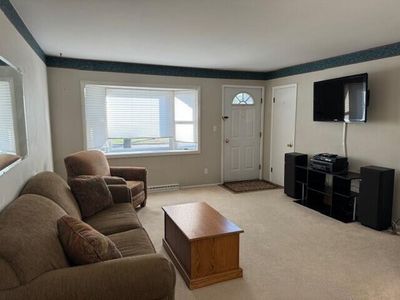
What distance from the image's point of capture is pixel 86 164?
361 centimetres

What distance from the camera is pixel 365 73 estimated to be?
3.66m

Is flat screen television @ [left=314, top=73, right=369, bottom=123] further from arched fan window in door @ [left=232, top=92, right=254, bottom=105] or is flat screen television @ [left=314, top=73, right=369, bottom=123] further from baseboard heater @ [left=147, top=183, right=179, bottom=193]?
baseboard heater @ [left=147, top=183, right=179, bottom=193]

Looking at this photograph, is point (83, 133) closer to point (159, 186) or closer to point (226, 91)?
point (159, 186)

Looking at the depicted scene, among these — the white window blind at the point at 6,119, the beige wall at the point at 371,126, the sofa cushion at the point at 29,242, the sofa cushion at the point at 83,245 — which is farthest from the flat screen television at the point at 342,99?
the white window blind at the point at 6,119

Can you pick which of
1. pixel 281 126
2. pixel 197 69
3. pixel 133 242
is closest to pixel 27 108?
pixel 133 242

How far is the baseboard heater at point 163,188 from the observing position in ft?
16.8

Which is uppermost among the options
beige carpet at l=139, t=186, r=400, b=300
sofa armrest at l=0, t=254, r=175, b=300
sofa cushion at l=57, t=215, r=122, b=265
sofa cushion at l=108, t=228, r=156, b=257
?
sofa cushion at l=57, t=215, r=122, b=265

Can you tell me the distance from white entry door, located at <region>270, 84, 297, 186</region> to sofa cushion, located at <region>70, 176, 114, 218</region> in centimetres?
361

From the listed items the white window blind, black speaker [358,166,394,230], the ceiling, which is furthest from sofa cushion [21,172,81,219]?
black speaker [358,166,394,230]

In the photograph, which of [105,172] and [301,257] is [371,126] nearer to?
[301,257]

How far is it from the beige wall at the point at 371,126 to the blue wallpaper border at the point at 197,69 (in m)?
0.09

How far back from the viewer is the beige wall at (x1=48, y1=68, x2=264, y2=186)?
448 cm

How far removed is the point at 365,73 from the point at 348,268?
2512mm

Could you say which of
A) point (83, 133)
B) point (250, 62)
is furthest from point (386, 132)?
point (83, 133)
